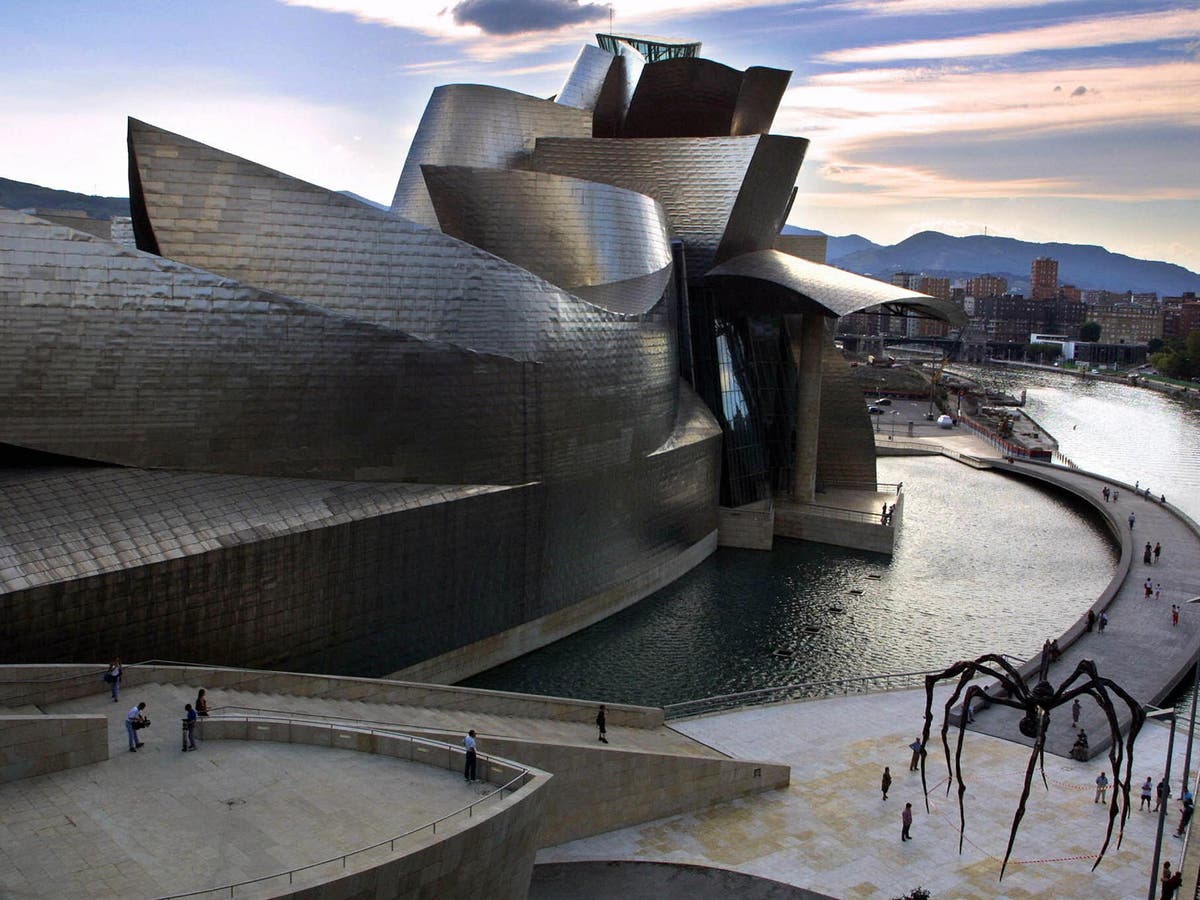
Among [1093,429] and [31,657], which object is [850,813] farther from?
[1093,429]

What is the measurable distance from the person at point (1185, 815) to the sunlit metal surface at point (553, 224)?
19.7m

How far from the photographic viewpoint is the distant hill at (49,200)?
227 feet

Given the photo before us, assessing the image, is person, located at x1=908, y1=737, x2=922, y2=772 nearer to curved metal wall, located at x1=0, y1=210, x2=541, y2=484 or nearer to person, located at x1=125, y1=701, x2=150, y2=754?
curved metal wall, located at x1=0, y1=210, x2=541, y2=484

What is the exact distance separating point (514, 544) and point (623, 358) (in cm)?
709

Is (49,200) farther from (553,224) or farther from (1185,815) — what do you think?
(1185,815)

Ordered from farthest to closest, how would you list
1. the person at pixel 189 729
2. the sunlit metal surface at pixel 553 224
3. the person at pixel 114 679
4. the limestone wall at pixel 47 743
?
the sunlit metal surface at pixel 553 224 → the person at pixel 114 679 → the person at pixel 189 729 → the limestone wall at pixel 47 743

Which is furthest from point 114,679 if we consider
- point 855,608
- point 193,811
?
point 855,608

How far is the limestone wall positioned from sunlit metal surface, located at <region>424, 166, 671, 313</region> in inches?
796

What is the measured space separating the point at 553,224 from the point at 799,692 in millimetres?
15624

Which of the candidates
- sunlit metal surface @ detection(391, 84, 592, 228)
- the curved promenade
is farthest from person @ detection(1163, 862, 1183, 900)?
sunlit metal surface @ detection(391, 84, 592, 228)

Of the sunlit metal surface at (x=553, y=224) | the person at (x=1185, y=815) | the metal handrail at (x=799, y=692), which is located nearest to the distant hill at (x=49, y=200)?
the sunlit metal surface at (x=553, y=224)

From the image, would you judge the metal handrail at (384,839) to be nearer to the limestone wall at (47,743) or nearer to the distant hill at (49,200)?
the limestone wall at (47,743)

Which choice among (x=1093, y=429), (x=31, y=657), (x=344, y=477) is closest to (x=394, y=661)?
(x=344, y=477)

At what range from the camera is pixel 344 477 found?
74.3ft
